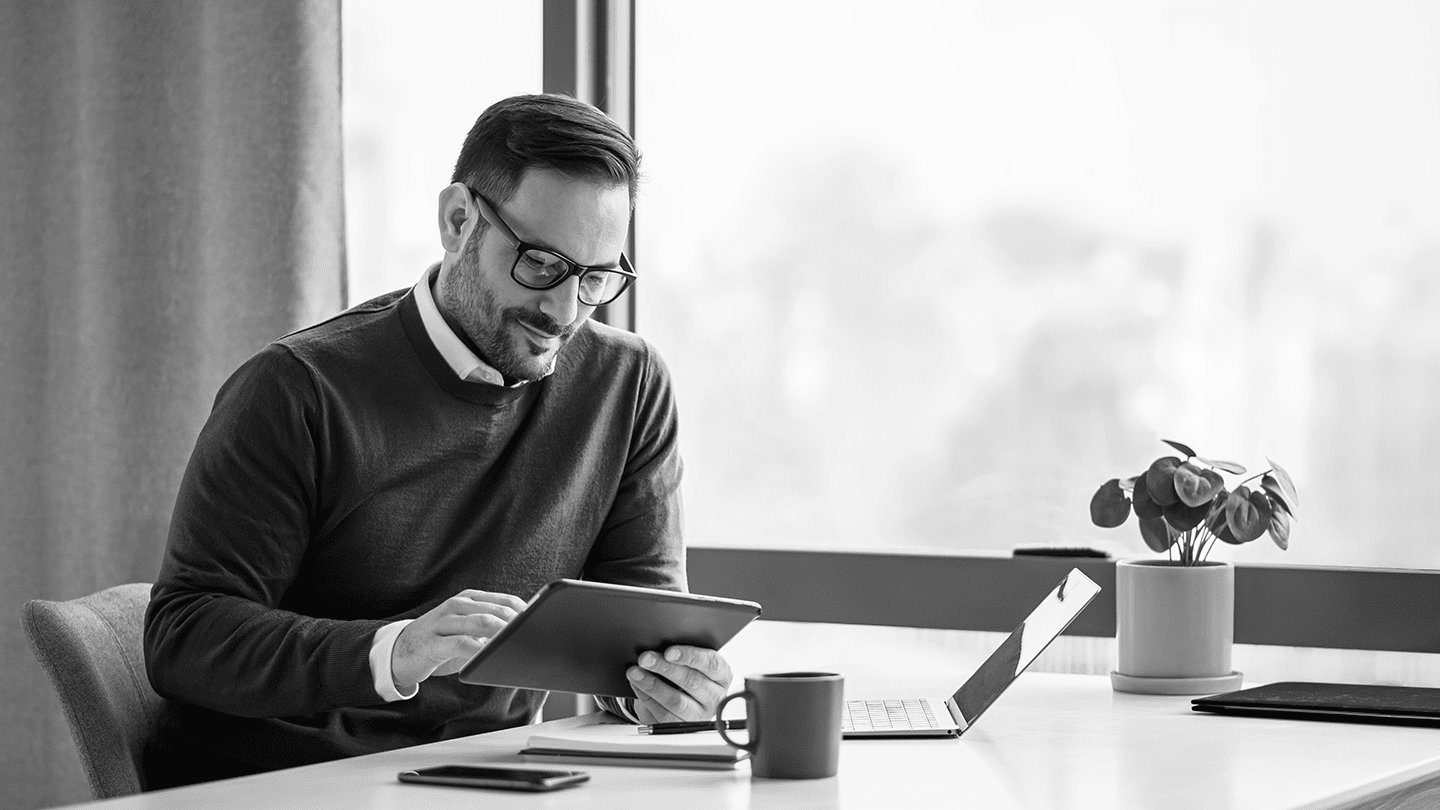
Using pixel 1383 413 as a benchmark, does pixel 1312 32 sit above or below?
above

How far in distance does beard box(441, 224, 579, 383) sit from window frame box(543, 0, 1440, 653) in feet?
2.06

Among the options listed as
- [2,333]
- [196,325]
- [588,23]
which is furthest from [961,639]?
[2,333]

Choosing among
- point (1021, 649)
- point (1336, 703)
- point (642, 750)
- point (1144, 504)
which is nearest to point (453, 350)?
point (642, 750)

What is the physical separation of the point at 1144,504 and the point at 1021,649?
Result: 15.4 inches

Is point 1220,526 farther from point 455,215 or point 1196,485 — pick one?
point 455,215

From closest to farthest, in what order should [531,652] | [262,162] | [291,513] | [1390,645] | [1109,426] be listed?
1. [531,652]
2. [291,513]
3. [1390,645]
4. [1109,426]
5. [262,162]

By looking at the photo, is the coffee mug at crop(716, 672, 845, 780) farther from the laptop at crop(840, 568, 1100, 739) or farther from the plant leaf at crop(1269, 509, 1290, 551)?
the plant leaf at crop(1269, 509, 1290, 551)

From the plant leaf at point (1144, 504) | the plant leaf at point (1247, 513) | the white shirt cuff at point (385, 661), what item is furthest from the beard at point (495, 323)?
the plant leaf at point (1247, 513)

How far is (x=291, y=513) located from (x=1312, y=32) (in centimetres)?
148

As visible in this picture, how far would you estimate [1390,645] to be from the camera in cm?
205

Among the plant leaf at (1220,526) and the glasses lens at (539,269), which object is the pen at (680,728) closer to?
the glasses lens at (539,269)

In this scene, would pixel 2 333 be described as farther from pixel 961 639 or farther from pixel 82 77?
pixel 961 639

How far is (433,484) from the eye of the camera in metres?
1.89

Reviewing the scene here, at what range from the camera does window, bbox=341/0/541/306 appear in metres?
2.68
